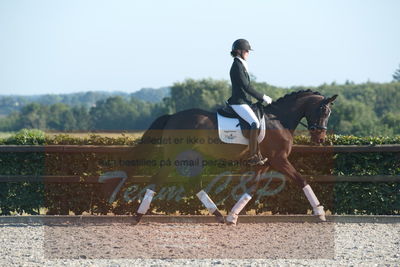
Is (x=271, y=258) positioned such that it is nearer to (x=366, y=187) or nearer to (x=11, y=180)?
(x=366, y=187)

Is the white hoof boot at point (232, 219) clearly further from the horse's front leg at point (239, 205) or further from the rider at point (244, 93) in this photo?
the rider at point (244, 93)

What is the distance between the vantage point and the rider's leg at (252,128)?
924 centimetres

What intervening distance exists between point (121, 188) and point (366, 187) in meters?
4.18

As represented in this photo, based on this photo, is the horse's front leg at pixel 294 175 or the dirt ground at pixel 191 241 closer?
the dirt ground at pixel 191 241

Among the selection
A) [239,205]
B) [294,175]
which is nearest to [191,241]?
[239,205]

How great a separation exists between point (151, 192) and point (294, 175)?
2276mm

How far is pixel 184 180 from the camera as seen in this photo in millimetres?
10055

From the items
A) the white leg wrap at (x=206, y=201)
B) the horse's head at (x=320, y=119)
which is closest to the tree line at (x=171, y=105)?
the horse's head at (x=320, y=119)

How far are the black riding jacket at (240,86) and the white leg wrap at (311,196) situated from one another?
1587 millimetres

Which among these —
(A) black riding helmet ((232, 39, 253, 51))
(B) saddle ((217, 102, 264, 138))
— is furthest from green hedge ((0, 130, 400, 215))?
(A) black riding helmet ((232, 39, 253, 51))

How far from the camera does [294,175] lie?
31.1 feet

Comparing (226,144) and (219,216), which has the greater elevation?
(226,144)

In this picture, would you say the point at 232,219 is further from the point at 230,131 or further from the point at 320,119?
the point at 320,119

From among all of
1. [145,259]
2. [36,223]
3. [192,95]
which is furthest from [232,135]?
[192,95]
